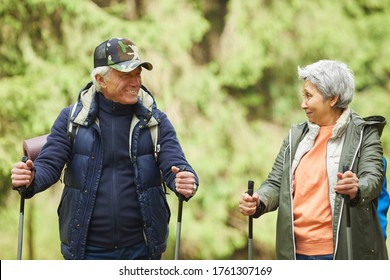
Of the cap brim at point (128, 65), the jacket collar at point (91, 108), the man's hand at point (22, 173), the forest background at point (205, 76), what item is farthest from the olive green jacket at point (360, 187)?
the forest background at point (205, 76)

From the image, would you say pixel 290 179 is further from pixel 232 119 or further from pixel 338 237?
pixel 232 119

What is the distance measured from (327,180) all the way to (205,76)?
2808 mm

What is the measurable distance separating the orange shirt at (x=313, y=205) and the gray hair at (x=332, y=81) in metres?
0.16

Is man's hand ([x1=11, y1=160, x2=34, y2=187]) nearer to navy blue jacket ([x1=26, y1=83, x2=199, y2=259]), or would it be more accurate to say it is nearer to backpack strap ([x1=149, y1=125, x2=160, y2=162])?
navy blue jacket ([x1=26, y1=83, x2=199, y2=259])

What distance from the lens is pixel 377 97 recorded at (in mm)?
5770

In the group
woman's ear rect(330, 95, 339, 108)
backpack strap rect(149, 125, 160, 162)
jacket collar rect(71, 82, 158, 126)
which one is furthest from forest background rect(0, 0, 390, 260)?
woman's ear rect(330, 95, 339, 108)

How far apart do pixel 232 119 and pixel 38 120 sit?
4.63 ft

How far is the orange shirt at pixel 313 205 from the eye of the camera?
3.02m

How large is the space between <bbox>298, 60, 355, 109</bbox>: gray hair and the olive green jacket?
0.08 metres

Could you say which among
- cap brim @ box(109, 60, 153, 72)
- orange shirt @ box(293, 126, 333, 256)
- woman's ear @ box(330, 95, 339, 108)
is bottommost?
orange shirt @ box(293, 126, 333, 256)

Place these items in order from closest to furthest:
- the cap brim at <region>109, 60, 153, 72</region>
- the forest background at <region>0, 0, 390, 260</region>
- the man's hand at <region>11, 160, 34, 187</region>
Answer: the man's hand at <region>11, 160, 34, 187</region>, the cap brim at <region>109, 60, 153, 72</region>, the forest background at <region>0, 0, 390, 260</region>

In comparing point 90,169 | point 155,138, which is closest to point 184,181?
point 155,138

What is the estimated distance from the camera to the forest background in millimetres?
5523

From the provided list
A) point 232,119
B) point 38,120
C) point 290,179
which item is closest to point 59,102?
point 38,120
